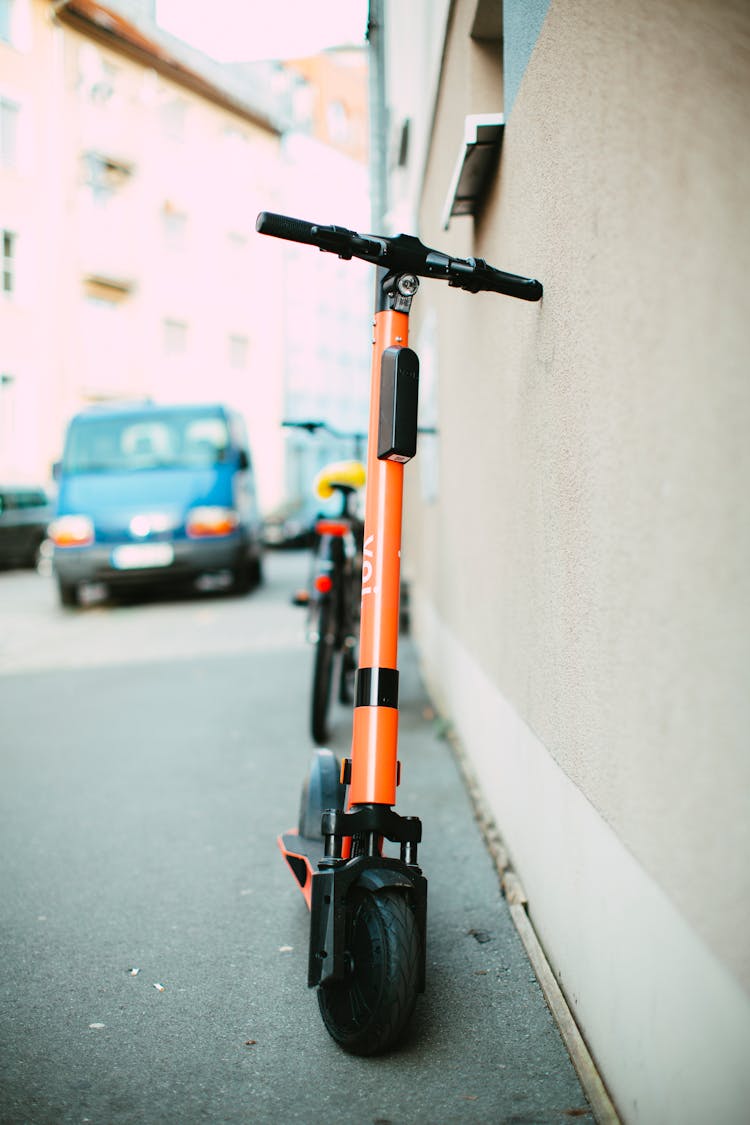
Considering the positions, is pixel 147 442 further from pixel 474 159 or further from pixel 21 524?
pixel 474 159

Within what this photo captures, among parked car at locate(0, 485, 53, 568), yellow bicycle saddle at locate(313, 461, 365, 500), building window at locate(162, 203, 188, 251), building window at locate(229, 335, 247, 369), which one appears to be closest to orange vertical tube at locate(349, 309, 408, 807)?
yellow bicycle saddle at locate(313, 461, 365, 500)

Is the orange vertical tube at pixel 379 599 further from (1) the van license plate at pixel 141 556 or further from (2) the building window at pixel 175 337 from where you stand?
(2) the building window at pixel 175 337

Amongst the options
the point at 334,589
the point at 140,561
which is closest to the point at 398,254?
the point at 334,589

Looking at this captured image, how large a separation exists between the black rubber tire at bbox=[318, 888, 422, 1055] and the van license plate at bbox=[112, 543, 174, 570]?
8.57m

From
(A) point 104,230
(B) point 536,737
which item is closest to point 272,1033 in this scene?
(B) point 536,737

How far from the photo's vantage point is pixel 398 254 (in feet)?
7.42

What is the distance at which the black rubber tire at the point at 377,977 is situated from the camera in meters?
2.00

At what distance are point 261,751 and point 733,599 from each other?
3794 millimetres

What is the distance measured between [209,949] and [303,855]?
392mm

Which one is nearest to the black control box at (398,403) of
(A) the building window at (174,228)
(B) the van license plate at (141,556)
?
(B) the van license plate at (141,556)

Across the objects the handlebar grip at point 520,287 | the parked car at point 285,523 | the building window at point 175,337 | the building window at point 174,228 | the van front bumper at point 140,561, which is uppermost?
the building window at point 174,228

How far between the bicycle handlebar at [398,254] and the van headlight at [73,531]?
8.55m

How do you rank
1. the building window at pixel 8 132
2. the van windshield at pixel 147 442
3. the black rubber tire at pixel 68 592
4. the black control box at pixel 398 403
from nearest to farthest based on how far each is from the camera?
the black control box at pixel 398 403
the black rubber tire at pixel 68 592
the van windshield at pixel 147 442
the building window at pixel 8 132

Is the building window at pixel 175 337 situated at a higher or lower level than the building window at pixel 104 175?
lower
